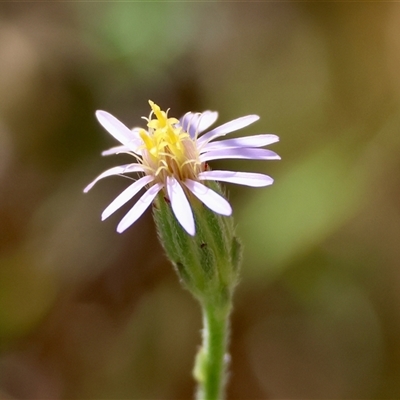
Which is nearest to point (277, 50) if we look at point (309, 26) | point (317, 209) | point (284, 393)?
point (309, 26)

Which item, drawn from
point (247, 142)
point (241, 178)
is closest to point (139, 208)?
point (241, 178)

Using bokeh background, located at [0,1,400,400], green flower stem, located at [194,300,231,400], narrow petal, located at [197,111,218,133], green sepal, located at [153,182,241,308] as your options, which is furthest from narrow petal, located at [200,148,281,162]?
bokeh background, located at [0,1,400,400]

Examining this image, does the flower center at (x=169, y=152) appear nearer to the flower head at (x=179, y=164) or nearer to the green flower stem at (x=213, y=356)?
the flower head at (x=179, y=164)

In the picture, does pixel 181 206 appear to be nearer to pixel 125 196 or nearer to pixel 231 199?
pixel 125 196

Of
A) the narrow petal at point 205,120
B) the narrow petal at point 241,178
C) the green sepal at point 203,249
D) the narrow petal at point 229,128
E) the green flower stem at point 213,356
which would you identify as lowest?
the green flower stem at point 213,356

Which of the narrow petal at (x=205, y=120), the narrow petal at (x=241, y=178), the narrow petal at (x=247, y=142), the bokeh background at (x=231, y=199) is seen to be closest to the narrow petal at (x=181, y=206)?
the narrow petal at (x=241, y=178)

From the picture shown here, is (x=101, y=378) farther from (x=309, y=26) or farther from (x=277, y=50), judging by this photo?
(x=309, y=26)

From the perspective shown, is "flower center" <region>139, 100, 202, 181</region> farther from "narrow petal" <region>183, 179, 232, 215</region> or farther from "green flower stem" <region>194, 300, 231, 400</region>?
"green flower stem" <region>194, 300, 231, 400</region>
